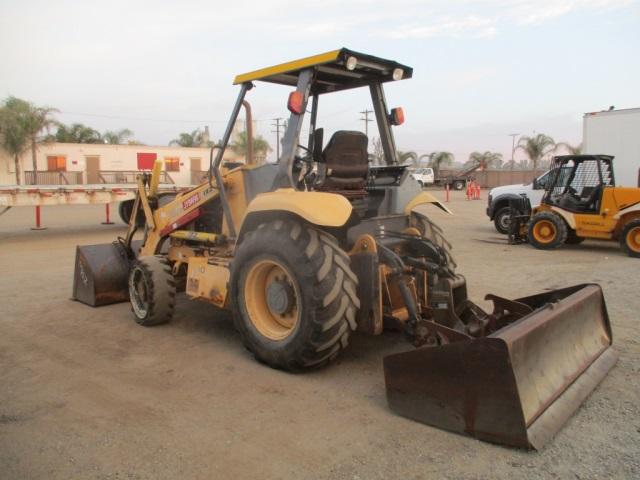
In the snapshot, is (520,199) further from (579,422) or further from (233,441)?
(233,441)

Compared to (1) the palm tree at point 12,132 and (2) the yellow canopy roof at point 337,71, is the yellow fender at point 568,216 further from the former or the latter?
(1) the palm tree at point 12,132

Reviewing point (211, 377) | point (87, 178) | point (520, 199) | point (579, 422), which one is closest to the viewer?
point (579, 422)

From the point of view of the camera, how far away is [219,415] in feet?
12.6

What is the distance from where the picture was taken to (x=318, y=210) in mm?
4199

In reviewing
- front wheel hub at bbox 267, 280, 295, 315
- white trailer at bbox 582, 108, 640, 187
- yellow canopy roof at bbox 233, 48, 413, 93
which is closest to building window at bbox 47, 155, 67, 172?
white trailer at bbox 582, 108, 640, 187

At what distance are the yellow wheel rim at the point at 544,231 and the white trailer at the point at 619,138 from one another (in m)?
6.30

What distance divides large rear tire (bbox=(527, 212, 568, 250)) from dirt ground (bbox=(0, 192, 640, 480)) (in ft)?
17.2

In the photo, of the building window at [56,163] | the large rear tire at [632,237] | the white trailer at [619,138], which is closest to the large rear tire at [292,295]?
the large rear tire at [632,237]

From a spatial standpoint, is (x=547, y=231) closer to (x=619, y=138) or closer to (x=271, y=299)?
(x=619, y=138)

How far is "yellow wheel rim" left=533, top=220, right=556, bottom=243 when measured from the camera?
39.1ft

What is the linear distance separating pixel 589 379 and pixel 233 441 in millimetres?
2659

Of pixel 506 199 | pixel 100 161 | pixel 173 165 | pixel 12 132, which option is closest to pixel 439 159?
pixel 173 165

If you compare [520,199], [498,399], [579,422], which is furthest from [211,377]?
[520,199]

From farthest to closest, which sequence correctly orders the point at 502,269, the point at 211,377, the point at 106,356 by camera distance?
the point at 502,269 < the point at 106,356 < the point at 211,377
